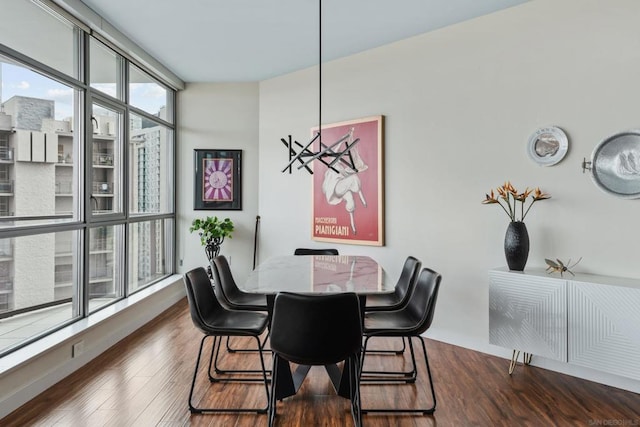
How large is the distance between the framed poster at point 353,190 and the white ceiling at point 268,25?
0.91 metres

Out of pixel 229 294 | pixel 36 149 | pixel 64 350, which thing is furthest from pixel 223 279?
pixel 36 149

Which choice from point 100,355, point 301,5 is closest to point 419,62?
point 301,5

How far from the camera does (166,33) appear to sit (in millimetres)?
3842

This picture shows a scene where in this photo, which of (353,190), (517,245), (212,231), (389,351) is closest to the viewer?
(517,245)

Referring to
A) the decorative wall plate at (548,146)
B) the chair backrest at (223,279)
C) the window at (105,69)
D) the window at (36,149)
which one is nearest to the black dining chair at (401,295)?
the chair backrest at (223,279)

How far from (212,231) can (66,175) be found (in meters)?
2.06

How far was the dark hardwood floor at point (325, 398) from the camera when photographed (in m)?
2.32

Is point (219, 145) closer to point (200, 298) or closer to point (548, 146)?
point (200, 298)

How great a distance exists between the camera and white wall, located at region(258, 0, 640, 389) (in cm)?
281

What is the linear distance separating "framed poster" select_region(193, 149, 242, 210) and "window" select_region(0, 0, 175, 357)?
0.78m

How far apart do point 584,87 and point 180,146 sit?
4.82 metres

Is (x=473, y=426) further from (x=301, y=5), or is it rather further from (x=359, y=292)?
(x=301, y=5)

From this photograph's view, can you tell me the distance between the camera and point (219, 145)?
5441 mm

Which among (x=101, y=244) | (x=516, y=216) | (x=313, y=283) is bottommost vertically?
(x=313, y=283)
